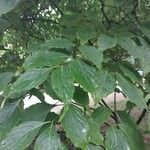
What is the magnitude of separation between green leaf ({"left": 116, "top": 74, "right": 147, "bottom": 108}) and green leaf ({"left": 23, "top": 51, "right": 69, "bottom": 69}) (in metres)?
0.19

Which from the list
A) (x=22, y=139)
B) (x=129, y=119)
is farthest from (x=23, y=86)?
(x=129, y=119)

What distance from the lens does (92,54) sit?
1.23 metres

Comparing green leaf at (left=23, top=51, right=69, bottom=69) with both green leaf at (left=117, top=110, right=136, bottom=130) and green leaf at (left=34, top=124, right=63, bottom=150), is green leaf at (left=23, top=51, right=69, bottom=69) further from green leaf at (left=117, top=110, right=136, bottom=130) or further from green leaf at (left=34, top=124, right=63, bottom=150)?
green leaf at (left=117, top=110, right=136, bottom=130)

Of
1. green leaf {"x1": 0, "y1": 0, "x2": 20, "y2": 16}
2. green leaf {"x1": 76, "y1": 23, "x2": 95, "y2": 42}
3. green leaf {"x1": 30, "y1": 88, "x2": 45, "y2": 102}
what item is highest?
green leaf {"x1": 0, "y1": 0, "x2": 20, "y2": 16}

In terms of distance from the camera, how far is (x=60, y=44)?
130cm

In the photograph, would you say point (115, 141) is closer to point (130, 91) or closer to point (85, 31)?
point (130, 91)

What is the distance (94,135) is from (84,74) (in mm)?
182

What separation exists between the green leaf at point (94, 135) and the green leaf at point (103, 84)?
8 cm

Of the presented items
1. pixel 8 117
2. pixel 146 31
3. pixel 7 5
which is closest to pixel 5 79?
pixel 8 117

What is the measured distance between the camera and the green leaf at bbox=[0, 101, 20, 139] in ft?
4.07

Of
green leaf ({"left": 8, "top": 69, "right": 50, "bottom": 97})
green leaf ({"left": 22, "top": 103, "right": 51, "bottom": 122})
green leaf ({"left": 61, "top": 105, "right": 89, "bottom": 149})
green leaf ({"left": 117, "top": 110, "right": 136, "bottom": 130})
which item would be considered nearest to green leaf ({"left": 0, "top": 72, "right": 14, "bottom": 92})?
green leaf ({"left": 22, "top": 103, "right": 51, "bottom": 122})

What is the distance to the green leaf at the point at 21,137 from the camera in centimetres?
106

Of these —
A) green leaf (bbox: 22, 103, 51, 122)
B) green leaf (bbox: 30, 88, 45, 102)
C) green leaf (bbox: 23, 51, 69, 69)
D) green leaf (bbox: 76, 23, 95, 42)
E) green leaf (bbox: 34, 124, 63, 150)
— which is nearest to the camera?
green leaf (bbox: 34, 124, 63, 150)

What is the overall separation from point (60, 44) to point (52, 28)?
1620mm
